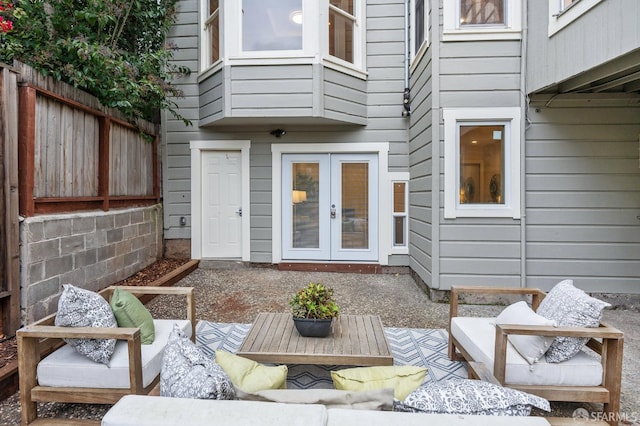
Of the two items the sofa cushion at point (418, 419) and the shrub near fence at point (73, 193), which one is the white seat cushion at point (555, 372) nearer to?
the sofa cushion at point (418, 419)

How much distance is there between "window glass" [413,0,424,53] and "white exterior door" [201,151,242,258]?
3.35 m

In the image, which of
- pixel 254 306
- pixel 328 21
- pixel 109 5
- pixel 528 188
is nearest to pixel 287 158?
pixel 328 21

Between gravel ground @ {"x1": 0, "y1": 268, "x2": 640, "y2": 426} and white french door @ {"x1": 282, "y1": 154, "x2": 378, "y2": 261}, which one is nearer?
gravel ground @ {"x1": 0, "y1": 268, "x2": 640, "y2": 426}

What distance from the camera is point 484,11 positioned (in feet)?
13.6

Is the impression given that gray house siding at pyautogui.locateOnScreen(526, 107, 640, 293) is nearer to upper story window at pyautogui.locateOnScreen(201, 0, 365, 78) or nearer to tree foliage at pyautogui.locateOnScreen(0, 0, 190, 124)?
upper story window at pyautogui.locateOnScreen(201, 0, 365, 78)

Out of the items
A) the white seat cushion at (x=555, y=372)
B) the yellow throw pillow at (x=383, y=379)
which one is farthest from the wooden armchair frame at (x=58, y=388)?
the white seat cushion at (x=555, y=372)

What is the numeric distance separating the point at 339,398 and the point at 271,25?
16.5 feet

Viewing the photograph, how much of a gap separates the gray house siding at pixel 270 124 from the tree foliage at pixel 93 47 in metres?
0.65

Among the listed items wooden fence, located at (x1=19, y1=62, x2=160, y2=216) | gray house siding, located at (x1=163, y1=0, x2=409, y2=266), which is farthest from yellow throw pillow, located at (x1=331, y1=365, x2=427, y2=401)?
gray house siding, located at (x1=163, y1=0, x2=409, y2=266)

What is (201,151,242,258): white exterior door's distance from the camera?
5859 mm

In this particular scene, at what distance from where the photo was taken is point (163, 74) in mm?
5152

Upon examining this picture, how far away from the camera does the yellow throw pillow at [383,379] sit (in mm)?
1293

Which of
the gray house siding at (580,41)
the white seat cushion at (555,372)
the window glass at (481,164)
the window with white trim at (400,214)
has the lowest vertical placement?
the white seat cushion at (555,372)

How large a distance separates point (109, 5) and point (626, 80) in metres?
5.67
